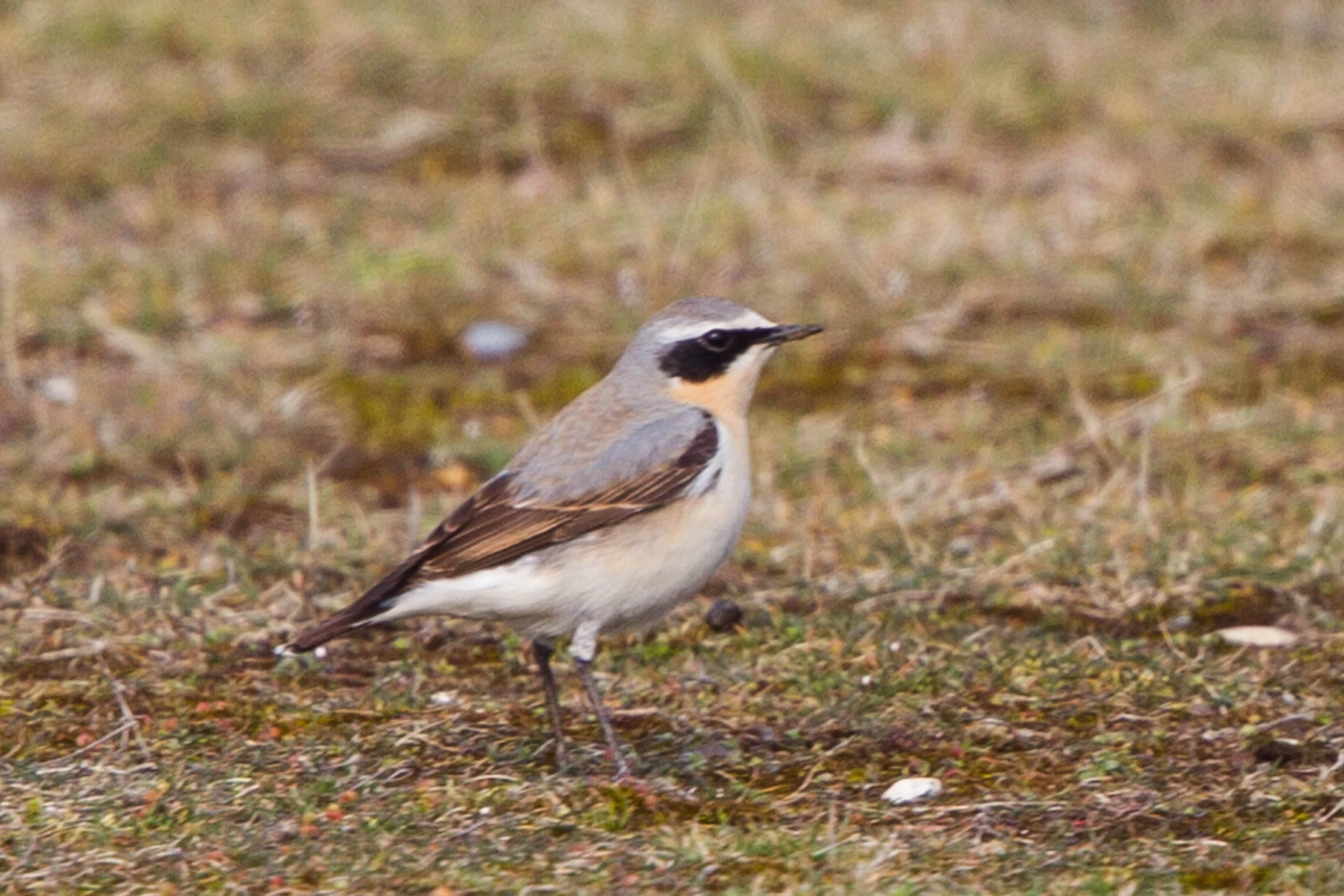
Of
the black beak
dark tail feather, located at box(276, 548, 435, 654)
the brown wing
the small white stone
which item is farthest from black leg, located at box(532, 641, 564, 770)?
the small white stone

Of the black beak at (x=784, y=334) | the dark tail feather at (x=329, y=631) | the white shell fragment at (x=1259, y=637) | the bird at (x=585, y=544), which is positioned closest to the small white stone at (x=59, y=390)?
the bird at (x=585, y=544)

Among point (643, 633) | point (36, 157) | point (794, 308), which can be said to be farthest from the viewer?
point (36, 157)

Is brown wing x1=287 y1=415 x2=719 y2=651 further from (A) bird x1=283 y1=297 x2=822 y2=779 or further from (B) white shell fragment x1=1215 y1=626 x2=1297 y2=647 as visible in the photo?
(B) white shell fragment x1=1215 y1=626 x2=1297 y2=647

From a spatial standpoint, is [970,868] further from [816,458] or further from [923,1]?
[923,1]

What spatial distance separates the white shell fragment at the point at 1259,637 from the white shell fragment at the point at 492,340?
13.2 ft

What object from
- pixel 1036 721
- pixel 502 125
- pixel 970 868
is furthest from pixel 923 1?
pixel 970 868

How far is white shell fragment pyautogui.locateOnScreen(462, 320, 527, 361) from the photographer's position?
378 inches

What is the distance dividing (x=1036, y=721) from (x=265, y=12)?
794 centimetres

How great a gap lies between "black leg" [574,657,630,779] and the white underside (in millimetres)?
104

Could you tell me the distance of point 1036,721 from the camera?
19.9ft

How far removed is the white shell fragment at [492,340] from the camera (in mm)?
9594

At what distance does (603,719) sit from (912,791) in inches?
34.5

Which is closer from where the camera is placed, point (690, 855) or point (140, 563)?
point (690, 855)

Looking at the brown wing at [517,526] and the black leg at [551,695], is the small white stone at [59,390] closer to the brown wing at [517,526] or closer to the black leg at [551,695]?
the brown wing at [517,526]
